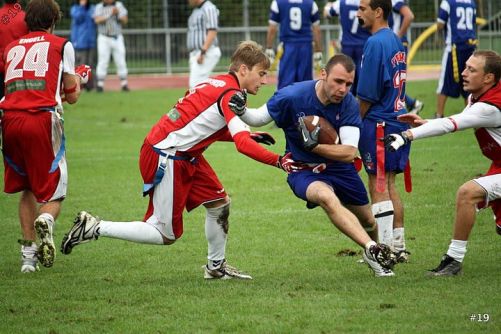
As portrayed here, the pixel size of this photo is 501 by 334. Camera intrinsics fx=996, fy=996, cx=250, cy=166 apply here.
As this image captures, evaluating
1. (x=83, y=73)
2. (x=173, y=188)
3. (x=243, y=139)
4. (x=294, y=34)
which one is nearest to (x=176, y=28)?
(x=294, y=34)

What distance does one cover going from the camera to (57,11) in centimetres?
777

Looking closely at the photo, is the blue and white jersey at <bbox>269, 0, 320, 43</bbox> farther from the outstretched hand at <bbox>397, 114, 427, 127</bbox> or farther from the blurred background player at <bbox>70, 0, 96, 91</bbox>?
the blurred background player at <bbox>70, 0, 96, 91</bbox>

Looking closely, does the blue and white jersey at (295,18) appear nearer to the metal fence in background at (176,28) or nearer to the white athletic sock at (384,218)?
the white athletic sock at (384,218)

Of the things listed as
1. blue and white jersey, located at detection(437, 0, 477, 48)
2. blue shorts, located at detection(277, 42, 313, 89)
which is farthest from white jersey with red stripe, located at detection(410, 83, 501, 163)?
blue shorts, located at detection(277, 42, 313, 89)

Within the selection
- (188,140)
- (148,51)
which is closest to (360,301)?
(188,140)

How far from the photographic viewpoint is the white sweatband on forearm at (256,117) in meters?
7.22

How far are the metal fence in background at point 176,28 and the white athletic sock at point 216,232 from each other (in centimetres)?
2067

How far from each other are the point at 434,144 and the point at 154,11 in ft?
52.3

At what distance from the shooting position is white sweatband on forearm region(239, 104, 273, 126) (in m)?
7.22

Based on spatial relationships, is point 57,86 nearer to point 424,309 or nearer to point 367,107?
point 367,107

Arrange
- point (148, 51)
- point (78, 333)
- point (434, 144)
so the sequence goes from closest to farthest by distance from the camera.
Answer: point (78, 333) → point (434, 144) → point (148, 51)

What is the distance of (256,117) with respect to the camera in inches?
287

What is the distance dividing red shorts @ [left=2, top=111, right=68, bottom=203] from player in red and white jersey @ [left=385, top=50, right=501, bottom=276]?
2.66 metres

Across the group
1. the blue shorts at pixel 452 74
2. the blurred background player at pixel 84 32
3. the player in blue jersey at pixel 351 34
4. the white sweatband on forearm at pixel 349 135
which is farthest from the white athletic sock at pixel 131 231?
the blurred background player at pixel 84 32
